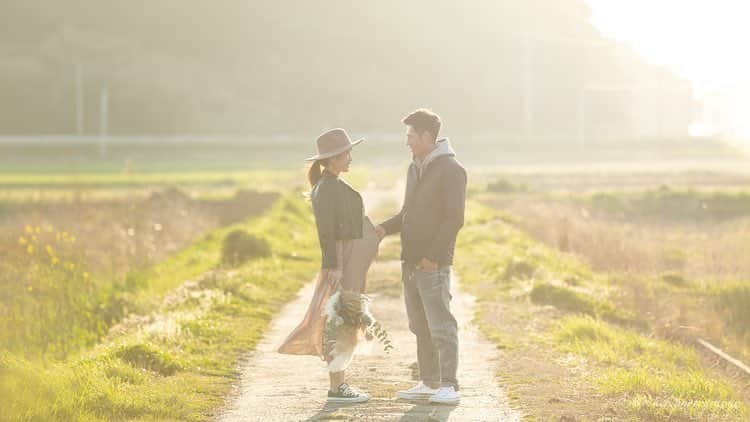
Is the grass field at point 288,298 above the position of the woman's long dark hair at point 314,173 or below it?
below

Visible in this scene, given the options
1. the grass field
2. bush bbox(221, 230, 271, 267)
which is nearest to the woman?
the grass field

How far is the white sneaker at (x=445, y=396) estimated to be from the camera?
8.80 m

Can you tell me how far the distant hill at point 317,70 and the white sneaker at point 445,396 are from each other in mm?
113284

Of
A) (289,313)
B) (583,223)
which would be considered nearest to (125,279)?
(289,313)

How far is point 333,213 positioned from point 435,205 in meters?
0.81

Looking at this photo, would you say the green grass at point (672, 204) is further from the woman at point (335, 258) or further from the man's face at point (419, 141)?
the man's face at point (419, 141)

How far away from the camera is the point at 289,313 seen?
580 inches

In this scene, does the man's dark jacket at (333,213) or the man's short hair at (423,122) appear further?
the man's dark jacket at (333,213)

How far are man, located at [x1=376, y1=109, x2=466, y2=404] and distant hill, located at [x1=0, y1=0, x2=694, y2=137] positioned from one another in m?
113

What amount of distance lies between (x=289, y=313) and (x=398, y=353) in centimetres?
347

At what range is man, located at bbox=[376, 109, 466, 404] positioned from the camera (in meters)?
8.59

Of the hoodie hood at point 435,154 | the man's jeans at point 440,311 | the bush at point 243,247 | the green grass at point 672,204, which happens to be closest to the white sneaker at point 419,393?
the man's jeans at point 440,311

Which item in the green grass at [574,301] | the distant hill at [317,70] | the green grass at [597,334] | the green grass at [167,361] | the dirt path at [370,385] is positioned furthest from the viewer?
the distant hill at [317,70]

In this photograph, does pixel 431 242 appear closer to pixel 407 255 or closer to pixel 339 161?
pixel 407 255
